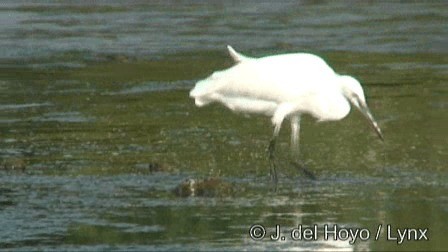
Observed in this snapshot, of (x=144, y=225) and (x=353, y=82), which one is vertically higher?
(x=353, y=82)

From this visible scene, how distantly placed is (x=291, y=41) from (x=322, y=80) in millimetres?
8799

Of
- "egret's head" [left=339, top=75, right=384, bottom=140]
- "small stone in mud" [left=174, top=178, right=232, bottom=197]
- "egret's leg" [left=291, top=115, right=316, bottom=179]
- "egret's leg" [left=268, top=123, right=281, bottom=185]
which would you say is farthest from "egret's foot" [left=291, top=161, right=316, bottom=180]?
"small stone in mud" [left=174, top=178, right=232, bottom=197]

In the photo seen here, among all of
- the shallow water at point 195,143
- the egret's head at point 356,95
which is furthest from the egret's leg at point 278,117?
the egret's head at point 356,95

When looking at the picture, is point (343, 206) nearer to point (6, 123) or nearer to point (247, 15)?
point (6, 123)

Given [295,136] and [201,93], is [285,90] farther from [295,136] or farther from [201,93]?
[201,93]

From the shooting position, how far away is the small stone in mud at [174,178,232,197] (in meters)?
10.8

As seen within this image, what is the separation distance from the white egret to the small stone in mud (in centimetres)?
76

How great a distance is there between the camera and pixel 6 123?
47.2 ft

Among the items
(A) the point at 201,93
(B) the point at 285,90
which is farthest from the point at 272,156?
(A) the point at 201,93

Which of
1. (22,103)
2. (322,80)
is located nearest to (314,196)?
(322,80)

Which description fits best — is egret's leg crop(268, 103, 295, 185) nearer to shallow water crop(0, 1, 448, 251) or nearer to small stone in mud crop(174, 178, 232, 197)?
shallow water crop(0, 1, 448, 251)

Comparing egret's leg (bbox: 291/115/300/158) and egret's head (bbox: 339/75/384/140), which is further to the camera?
egret's leg (bbox: 291/115/300/158)

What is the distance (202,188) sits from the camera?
10797 mm

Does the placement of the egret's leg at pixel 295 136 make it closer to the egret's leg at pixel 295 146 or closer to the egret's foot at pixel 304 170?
the egret's leg at pixel 295 146
